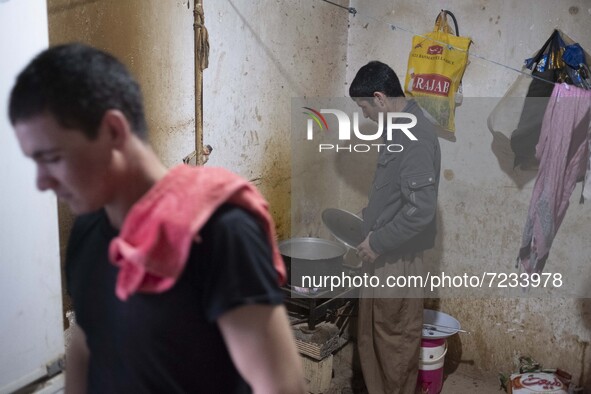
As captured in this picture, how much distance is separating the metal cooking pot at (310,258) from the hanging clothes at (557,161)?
1152mm

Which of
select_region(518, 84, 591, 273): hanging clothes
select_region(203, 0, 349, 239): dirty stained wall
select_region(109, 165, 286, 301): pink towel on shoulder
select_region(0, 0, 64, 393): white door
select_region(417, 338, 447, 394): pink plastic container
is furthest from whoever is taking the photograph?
select_region(417, 338, 447, 394): pink plastic container

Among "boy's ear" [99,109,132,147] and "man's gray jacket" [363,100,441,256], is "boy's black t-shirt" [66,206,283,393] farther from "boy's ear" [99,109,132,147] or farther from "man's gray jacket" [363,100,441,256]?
"man's gray jacket" [363,100,441,256]

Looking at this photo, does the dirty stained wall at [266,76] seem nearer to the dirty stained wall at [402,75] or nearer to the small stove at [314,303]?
the dirty stained wall at [402,75]

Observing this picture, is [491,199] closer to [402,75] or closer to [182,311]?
[402,75]

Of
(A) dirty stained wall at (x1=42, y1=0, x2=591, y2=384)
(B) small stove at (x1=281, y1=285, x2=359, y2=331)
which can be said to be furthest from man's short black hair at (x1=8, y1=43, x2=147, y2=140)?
(B) small stove at (x1=281, y1=285, x2=359, y2=331)

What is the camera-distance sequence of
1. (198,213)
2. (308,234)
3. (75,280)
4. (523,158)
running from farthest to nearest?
1. (308,234)
2. (523,158)
3. (75,280)
4. (198,213)

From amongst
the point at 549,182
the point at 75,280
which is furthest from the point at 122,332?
the point at 549,182

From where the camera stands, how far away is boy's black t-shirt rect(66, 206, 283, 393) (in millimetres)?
824

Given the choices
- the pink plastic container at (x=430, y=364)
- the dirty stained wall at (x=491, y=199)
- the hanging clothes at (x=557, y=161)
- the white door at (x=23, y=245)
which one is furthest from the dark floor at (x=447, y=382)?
the white door at (x=23, y=245)

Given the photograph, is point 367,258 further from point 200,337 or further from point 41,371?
point 200,337

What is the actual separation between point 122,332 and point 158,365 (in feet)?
0.28

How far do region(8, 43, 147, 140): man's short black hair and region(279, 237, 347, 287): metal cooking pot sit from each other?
2.05 metres

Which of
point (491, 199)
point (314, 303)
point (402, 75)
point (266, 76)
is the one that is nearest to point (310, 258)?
point (314, 303)

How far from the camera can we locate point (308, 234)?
143 inches
